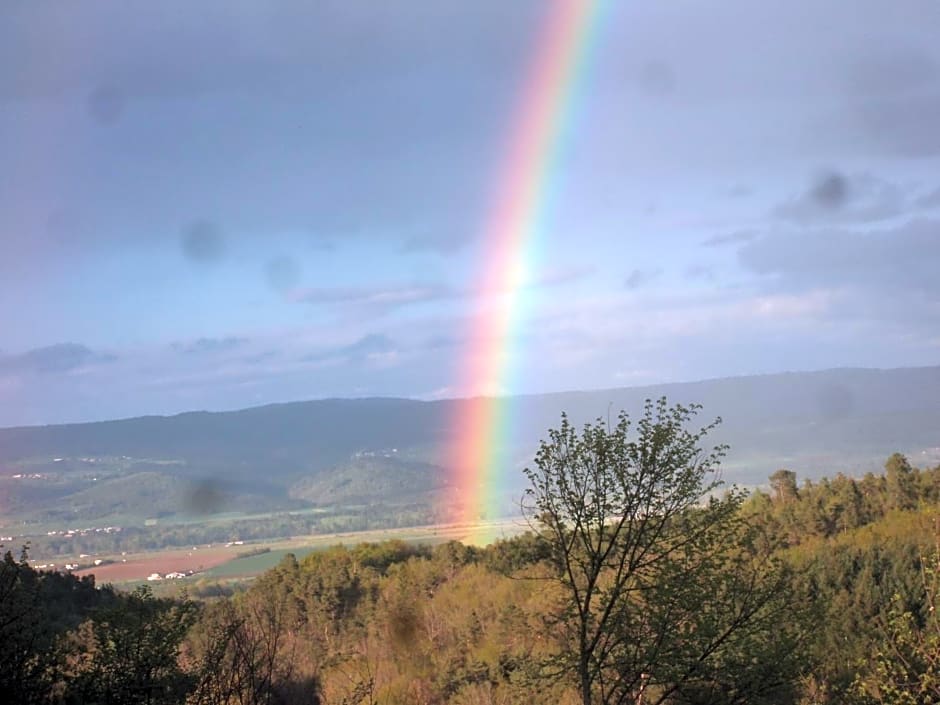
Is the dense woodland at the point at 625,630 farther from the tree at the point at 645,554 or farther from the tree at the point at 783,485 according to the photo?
the tree at the point at 783,485

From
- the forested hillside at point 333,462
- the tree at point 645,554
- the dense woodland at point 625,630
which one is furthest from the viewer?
the forested hillside at point 333,462

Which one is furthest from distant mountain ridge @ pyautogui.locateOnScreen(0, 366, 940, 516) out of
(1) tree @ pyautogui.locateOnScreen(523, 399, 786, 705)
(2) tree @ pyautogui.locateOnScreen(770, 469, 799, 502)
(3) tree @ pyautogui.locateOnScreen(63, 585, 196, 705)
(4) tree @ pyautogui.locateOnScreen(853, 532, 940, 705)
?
(3) tree @ pyautogui.locateOnScreen(63, 585, 196, 705)

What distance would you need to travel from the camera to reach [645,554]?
12969 mm

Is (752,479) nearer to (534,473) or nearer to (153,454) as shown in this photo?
(534,473)

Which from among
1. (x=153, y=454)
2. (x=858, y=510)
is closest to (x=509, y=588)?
(x=858, y=510)

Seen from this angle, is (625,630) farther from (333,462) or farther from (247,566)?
(333,462)

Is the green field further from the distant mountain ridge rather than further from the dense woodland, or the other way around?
the dense woodland

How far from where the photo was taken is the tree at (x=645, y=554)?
12727 millimetres

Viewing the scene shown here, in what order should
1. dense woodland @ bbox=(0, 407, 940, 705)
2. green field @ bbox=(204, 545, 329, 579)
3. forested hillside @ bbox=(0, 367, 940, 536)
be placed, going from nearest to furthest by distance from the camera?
dense woodland @ bbox=(0, 407, 940, 705) < green field @ bbox=(204, 545, 329, 579) < forested hillside @ bbox=(0, 367, 940, 536)

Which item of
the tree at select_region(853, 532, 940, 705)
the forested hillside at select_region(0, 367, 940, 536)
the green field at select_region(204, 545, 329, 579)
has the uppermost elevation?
the tree at select_region(853, 532, 940, 705)

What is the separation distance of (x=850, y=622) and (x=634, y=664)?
25903mm

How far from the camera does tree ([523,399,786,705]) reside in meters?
12.7

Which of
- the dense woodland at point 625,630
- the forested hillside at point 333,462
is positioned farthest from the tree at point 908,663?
the forested hillside at point 333,462

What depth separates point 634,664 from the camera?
42.0 feet
